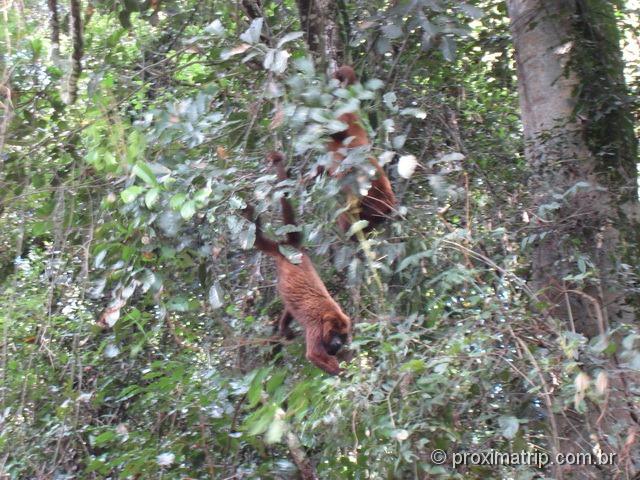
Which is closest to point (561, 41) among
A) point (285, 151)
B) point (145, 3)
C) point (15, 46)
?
point (285, 151)

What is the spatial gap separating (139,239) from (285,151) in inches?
42.2

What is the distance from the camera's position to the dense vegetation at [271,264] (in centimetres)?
314

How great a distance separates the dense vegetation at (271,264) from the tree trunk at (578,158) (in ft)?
0.17

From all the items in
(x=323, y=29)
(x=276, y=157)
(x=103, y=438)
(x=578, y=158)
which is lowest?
(x=103, y=438)

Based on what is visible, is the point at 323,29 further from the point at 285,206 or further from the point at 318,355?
the point at 318,355

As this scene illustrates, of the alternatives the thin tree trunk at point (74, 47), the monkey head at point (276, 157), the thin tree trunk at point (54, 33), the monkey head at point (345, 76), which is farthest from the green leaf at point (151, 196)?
the monkey head at point (345, 76)

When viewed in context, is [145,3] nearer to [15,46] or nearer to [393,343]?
[15,46]

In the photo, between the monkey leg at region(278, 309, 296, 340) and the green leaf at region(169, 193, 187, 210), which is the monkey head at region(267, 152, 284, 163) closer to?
the green leaf at region(169, 193, 187, 210)

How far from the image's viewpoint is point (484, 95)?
5453 mm

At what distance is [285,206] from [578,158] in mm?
1842

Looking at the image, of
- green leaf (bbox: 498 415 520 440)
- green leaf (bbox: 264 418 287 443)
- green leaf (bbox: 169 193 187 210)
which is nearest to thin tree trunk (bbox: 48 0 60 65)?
green leaf (bbox: 169 193 187 210)

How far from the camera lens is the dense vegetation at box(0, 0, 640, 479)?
10.3 ft

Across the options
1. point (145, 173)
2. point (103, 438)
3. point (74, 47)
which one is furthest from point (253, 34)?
point (103, 438)

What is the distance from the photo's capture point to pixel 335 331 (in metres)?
4.62
